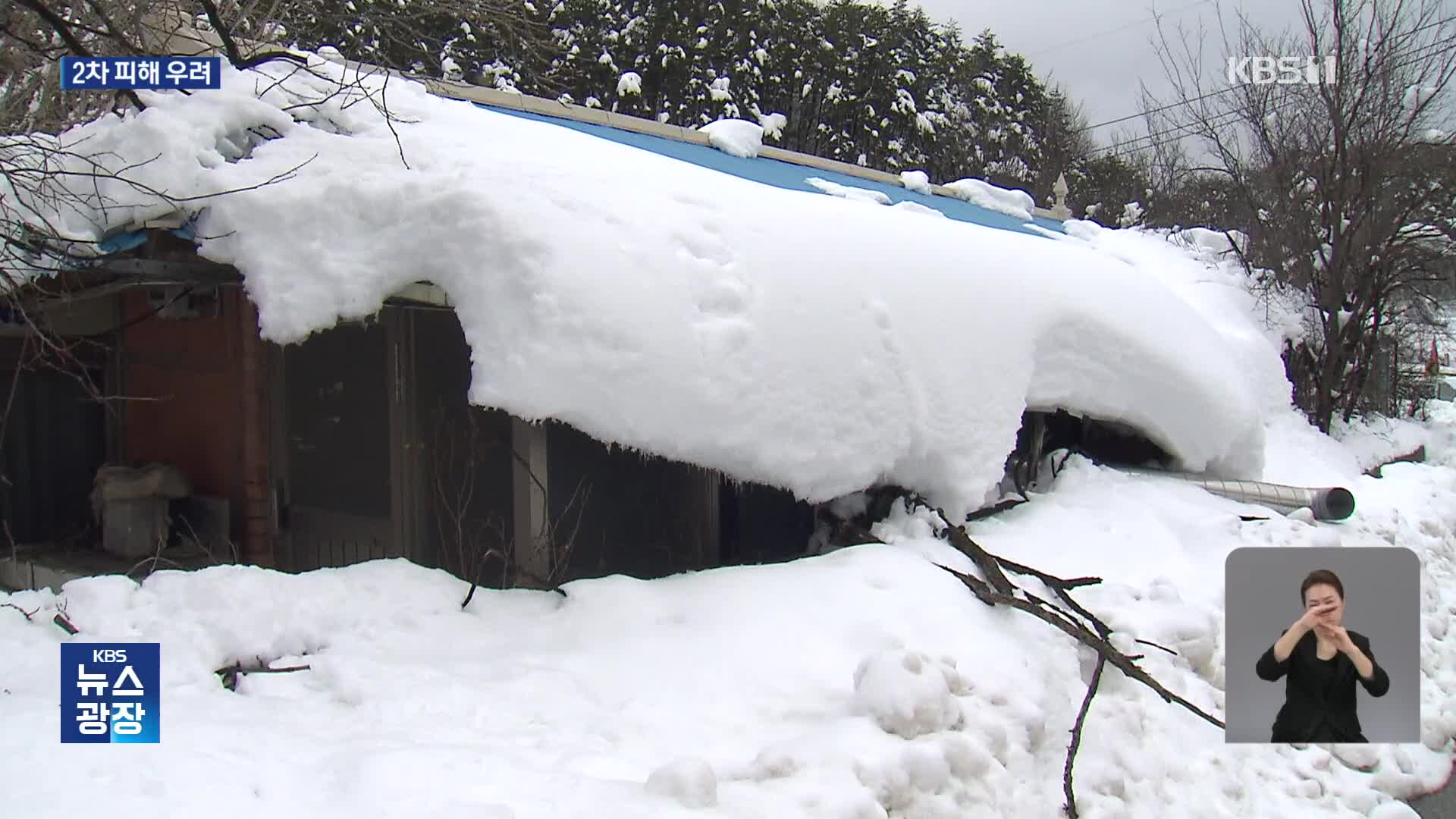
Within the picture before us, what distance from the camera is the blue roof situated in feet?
26.1

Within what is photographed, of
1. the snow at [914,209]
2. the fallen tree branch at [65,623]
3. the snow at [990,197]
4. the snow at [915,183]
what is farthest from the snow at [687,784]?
the snow at [990,197]

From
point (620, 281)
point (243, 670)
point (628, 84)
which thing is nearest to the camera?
point (243, 670)

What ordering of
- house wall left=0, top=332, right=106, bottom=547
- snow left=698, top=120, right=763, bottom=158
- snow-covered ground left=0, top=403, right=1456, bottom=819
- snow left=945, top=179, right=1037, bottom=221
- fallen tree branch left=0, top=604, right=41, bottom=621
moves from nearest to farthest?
1. snow-covered ground left=0, top=403, right=1456, bottom=819
2. fallen tree branch left=0, top=604, right=41, bottom=621
3. house wall left=0, top=332, right=106, bottom=547
4. snow left=698, top=120, right=763, bottom=158
5. snow left=945, top=179, right=1037, bottom=221

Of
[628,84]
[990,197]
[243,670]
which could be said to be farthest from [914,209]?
[628,84]

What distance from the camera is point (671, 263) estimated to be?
4.68m

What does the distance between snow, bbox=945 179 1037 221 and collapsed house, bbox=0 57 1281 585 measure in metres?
4.80

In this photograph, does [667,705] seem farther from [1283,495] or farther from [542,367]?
[1283,495]

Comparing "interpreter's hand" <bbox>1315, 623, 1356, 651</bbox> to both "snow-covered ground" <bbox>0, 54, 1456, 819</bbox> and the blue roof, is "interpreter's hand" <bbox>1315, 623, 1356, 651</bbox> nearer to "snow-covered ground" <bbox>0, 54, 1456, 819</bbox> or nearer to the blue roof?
"snow-covered ground" <bbox>0, 54, 1456, 819</bbox>

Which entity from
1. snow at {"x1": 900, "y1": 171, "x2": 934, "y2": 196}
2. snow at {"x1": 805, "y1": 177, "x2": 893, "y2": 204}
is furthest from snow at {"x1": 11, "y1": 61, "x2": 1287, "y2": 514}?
snow at {"x1": 900, "y1": 171, "x2": 934, "y2": 196}

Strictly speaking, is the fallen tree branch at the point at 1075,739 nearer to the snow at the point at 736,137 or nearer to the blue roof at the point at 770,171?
the blue roof at the point at 770,171

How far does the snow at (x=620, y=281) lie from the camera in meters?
4.26
